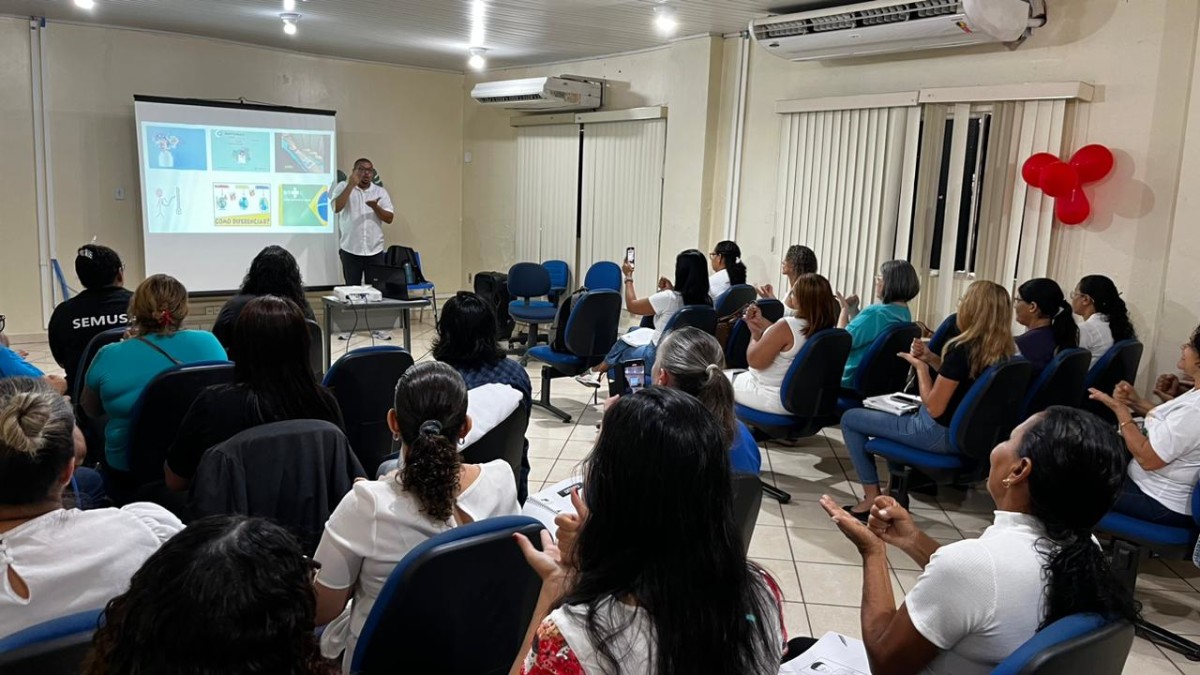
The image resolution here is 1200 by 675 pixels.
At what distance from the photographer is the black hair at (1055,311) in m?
3.95

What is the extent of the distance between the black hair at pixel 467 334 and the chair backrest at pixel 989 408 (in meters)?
1.91

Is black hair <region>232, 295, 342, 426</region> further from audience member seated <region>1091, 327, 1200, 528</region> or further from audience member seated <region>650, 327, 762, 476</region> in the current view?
audience member seated <region>1091, 327, 1200, 528</region>

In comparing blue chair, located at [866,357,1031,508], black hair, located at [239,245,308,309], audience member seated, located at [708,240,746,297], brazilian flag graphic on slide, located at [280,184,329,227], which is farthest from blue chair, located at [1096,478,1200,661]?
brazilian flag graphic on slide, located at [280,184,329,227]

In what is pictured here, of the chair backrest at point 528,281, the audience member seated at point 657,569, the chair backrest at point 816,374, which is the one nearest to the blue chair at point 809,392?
the chair backrest at point 816,374

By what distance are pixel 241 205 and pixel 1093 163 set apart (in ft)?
22.6

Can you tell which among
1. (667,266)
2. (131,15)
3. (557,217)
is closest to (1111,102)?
(667,266)

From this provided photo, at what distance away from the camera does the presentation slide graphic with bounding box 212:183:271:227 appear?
24.7 ft

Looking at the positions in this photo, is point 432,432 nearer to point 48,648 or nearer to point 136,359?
point 48,648

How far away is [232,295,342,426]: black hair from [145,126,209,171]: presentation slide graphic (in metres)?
5.83

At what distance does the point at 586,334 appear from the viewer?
202 inches

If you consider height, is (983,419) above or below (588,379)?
above

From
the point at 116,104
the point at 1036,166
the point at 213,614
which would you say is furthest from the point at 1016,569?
the point at 116,104

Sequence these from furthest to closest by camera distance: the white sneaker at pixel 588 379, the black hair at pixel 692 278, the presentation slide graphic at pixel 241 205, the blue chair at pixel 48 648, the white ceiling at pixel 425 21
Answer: the presentation slide graphic at pixel 241 205 → the white sneaker at pixel 588 379 → the white ceiling at pixel 425 21 → the black hair at pixel 692 278 → the blue chair at pixel 48 648

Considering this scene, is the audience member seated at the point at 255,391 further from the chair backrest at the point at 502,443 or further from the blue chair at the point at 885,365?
the blue chair at the point at 885,365
